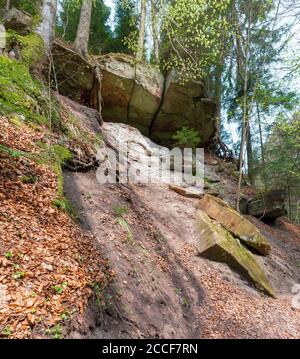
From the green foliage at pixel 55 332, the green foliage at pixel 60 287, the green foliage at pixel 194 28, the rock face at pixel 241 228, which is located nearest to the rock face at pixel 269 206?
the rock face at pixel 241 228

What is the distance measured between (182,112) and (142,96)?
282 centimetres

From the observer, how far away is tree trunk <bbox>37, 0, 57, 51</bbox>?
27.7 ft

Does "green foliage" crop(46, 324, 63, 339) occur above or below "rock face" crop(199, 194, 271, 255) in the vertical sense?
above

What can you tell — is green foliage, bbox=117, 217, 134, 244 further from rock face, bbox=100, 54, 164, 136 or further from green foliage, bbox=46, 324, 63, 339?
rock face, bbox=100, 54, 164, 136

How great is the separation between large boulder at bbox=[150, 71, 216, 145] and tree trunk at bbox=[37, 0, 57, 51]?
25.3 feet

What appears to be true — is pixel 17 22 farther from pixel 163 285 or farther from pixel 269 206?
pixel 269 206

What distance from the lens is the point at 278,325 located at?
5766 millimetres

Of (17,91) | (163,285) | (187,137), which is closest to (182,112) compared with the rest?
(187,137)

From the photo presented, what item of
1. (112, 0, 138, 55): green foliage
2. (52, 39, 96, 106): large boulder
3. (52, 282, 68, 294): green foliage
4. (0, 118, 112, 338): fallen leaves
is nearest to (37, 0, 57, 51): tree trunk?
(52, 39, 96, 106): large boulder

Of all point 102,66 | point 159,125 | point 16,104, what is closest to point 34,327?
point 16,104

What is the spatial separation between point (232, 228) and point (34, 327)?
24.0ft

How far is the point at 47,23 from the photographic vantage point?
8.58 metres

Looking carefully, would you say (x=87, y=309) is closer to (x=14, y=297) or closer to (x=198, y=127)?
(x=14, y=297)

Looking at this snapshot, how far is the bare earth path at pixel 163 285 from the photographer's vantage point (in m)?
4.01
